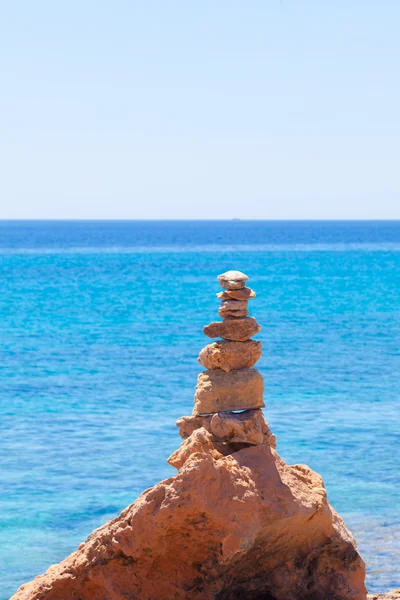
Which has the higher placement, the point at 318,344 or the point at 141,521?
the point at 141,521

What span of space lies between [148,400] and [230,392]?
16.8 metres

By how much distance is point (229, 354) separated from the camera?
35.3 ft

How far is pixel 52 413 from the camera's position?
995 inches

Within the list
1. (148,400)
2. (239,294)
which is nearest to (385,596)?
(239,294)

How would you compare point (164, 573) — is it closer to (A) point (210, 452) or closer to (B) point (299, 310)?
(A) point (210, 452)

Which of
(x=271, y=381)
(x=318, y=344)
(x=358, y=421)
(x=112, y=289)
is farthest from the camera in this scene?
(x=112, y=289)

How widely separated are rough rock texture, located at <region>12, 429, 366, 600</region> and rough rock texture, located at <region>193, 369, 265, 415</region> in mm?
411

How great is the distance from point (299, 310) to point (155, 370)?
73.2 feet

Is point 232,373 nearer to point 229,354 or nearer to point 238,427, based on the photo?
point 229,354

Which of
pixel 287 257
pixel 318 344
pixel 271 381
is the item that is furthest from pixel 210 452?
pixel 287 257

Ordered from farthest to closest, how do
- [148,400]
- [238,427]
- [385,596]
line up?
1. [148,400]
2. [385,596]
3. [238,427]

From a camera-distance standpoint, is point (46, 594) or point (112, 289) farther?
point (112, 289)

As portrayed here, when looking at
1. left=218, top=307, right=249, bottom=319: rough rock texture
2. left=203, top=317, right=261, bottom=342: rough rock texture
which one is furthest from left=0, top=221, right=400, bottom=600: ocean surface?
left=218, top=307, right=249, bottom=319: rough rock texture

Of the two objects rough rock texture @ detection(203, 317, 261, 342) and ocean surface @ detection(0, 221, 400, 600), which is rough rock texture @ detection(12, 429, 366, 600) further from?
ocean surface @ detection(0, 221, 400, 600)
